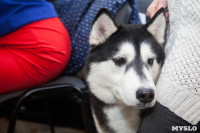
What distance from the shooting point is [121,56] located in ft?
2.75

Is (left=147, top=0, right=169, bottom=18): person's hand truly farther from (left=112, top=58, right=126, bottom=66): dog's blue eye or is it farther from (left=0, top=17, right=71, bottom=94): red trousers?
(left=0, top=17, right=71, bottom=94): red trousers

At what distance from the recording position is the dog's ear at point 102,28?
84 centimetres

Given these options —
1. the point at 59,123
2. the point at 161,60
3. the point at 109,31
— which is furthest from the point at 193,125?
the point at 59,123

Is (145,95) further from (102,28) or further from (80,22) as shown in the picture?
(80,22)

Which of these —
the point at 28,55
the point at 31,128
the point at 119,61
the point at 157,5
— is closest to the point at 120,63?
the point at 119,61

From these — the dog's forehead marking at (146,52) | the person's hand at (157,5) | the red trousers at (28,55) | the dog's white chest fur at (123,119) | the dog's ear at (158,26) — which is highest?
the person's hand at (157,5)

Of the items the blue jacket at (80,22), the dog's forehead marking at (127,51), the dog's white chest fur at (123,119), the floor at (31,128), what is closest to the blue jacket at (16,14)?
the blue jacket at (80,22)

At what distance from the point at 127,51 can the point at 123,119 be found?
285 mm

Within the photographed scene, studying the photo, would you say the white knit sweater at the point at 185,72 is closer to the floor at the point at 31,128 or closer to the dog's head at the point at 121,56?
the dog's head at the point at 121,56

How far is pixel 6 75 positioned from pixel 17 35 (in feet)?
0.59

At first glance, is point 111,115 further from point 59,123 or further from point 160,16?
point 59,123

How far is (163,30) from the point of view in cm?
89

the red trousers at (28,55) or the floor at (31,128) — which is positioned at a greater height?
the red trousers at (28,55)

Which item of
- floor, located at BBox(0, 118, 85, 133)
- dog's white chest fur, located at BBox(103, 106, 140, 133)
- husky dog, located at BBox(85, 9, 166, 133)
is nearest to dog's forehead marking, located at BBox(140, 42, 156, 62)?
husky dog, located at BBox(85, 9, 166, 133)
